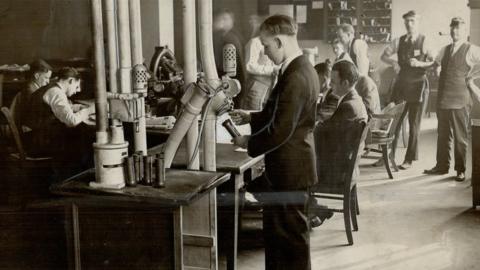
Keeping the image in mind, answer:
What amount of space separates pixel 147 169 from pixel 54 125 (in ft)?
6.69

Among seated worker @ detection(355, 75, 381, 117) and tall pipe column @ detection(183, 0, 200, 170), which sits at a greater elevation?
tall pipe column @ detection(183, 0, 200, 170)

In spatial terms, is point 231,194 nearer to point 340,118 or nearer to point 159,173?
point 159,173

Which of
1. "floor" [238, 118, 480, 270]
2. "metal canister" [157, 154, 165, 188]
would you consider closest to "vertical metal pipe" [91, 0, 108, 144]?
"metal canister" [157, 154, 165, 188]

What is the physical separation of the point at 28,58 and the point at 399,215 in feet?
21.1

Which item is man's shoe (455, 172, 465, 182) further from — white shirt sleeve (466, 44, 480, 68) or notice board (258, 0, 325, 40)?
notice board (258, 0, 325, 40)

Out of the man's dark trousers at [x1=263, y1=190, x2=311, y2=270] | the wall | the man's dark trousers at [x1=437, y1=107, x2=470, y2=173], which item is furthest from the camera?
the wall

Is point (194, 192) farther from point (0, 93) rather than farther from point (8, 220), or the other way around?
point (0, 93)

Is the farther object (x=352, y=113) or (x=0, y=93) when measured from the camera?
(x=0, y=93)

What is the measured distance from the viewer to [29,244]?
387 centimetres

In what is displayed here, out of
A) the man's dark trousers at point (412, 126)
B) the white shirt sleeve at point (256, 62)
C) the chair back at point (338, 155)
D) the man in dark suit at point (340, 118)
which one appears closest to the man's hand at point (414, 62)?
the man's dark trousers at point (412, 126)

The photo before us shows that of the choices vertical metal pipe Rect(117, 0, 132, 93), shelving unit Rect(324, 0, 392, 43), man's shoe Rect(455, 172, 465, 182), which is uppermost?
shelving unit Rect(324, 0, 392, 43)

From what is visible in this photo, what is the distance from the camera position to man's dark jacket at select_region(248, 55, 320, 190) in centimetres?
275

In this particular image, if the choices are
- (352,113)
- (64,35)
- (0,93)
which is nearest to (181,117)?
(352,113)

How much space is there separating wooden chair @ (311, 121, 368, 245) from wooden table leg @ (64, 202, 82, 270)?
1886 millimetres
